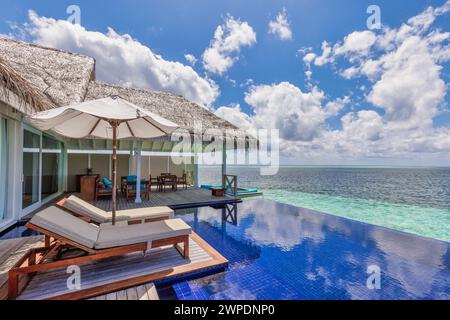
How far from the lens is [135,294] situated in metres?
2.32

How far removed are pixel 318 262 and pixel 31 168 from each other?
7.19m

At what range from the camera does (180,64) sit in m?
14.2

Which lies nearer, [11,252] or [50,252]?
[50,252]

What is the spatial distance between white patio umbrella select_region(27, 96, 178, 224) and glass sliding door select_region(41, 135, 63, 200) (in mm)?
3427

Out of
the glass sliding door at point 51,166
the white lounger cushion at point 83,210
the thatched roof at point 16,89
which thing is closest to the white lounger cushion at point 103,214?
the white lounger cushion at point 83,210

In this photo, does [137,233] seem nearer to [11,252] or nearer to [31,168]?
[11,252]

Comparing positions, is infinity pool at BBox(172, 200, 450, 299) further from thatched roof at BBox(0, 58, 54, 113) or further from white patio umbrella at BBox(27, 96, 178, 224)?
thatched roof at BBox(0, 58, 54, 113)

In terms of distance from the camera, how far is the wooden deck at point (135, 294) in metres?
2.26

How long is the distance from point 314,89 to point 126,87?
1378 centimetres

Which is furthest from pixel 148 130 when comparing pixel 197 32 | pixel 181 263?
pixel 197 32

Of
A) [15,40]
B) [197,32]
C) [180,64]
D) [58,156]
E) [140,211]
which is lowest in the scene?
[140,211]

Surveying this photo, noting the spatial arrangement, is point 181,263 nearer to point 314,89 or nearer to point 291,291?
point 291,291

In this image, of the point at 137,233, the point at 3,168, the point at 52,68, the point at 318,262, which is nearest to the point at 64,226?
the point at 137,233

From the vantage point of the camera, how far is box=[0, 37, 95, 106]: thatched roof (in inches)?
270
